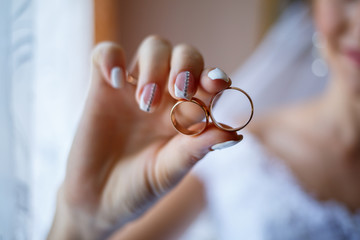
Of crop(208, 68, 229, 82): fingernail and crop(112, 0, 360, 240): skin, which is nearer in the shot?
crop(208, 68, 229, 82): fingernail

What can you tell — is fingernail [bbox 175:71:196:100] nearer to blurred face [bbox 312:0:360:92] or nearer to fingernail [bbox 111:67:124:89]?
fingernail [bbox 111:67:124:89]

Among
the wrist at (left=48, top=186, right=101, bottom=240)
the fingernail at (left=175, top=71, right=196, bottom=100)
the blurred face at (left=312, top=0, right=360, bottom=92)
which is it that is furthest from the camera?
the blurred face at (left=312, top=0, right=360, bottom=92)

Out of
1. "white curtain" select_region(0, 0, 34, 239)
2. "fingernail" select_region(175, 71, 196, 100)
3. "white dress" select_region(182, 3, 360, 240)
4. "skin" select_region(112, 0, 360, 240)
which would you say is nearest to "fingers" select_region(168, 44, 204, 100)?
"fingernail" select_region(175, 71, 196, 100)

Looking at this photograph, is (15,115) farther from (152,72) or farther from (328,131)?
(328,131)

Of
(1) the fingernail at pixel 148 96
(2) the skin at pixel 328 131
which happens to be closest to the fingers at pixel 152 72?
(1) the fingernail at pixel 148 96

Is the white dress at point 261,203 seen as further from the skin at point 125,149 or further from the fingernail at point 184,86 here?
the fingernail at point 184,86

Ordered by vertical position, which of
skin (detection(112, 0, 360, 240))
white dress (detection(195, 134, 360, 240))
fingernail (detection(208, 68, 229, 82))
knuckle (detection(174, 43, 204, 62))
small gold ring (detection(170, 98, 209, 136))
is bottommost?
white dress (detection(195, 134, 360, 240))

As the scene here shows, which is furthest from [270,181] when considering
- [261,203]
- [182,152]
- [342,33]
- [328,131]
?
[182,152]
